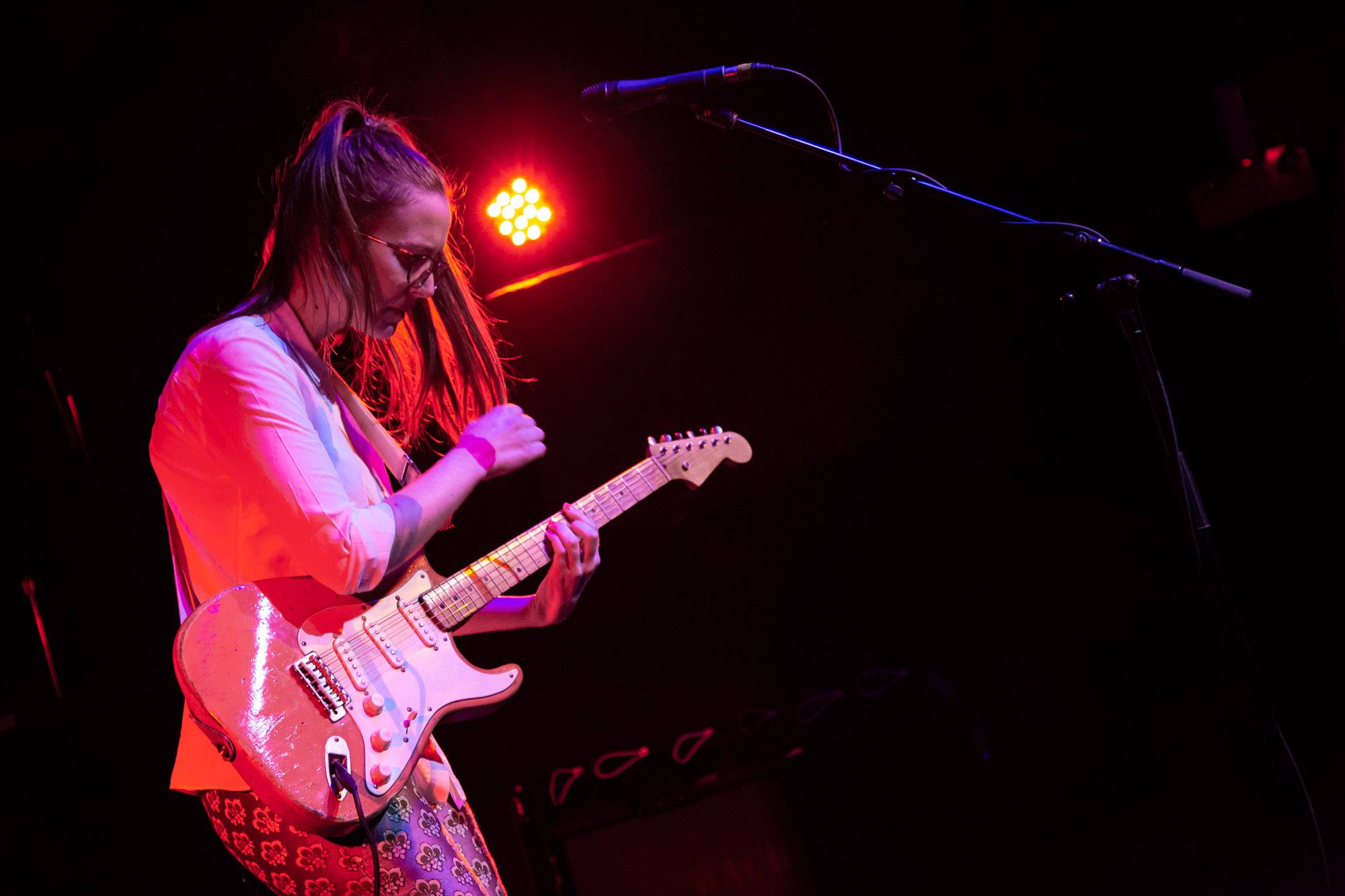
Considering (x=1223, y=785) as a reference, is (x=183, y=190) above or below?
above

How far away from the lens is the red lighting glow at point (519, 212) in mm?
3629

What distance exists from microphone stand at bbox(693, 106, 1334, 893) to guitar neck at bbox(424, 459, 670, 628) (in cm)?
100

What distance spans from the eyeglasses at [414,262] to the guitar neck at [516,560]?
617mm

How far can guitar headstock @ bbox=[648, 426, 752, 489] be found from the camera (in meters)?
2.72

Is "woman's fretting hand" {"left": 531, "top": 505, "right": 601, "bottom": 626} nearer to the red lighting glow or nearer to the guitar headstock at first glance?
the guitar headstock

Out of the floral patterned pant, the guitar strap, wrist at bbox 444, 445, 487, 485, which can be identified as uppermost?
the guitar strap

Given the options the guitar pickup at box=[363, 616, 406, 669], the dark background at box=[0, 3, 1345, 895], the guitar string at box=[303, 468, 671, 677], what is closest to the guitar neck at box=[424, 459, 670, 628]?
the guitar string at box=[303, 468, 671, 677]

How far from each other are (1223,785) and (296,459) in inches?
120

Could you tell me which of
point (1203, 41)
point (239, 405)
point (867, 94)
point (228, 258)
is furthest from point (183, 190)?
point (1203, 41)

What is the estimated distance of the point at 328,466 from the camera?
1815 millimetres

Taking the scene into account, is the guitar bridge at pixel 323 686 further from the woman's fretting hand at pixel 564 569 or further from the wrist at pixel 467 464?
the woman's fretting hand at pixel 564 569

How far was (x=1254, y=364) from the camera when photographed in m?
3.35

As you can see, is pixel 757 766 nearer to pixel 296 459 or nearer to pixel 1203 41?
pixel 296 459

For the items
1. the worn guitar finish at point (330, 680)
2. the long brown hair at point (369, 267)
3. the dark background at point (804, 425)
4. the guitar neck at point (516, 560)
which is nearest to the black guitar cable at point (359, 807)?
the worn guitar finish at point (330, 680)
